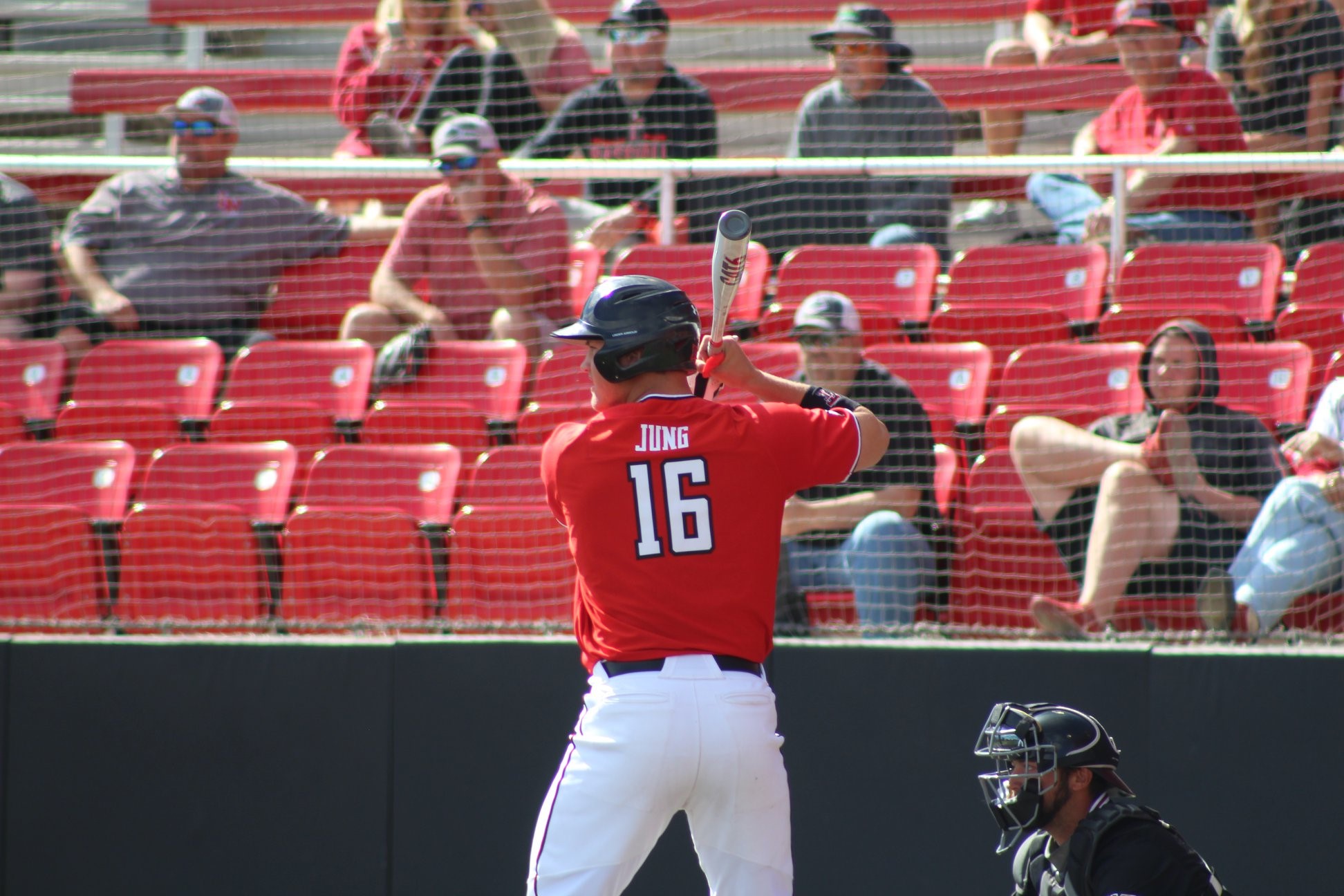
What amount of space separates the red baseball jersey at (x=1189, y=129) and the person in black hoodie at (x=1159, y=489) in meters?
1.44

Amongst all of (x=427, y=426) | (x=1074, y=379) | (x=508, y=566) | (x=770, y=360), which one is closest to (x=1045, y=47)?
(x=1074, y=379)

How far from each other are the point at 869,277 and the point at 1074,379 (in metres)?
0.98

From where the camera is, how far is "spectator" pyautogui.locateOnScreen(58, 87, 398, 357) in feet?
20.0

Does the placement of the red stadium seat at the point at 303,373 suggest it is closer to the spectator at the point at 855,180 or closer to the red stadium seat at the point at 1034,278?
the spectator at the point at 855,180

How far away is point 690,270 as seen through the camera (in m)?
5.66

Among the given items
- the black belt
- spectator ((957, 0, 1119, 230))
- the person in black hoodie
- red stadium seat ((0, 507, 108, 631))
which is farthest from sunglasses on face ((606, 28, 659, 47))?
the black belt

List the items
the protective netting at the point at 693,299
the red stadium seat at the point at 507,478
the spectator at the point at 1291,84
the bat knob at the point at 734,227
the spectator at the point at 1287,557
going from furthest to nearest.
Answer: the spectator at the point at 1291,84
the red stadium seat at the point at 507,478
the protective netting at the point at 693,299
the spectator at the point at 1287,557
the bat knob at the point at 734,227

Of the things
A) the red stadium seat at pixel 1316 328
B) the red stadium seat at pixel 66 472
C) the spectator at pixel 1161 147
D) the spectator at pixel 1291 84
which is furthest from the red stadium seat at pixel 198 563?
the spectator at pixel 1291 84

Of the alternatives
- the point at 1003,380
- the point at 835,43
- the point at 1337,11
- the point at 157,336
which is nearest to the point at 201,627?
the point at 157,336

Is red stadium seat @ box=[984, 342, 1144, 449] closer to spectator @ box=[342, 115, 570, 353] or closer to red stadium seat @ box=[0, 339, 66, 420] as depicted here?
spectator @ box=[342, 115, 570, 353]

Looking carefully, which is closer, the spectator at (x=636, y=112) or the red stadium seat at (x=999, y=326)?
the red stadium seat at (x=999, y=326)

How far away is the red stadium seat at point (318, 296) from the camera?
20.5 feet

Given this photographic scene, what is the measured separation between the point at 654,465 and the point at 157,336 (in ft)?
12.4

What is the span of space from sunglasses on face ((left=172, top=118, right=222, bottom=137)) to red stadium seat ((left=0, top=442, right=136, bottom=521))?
57.4 inches
